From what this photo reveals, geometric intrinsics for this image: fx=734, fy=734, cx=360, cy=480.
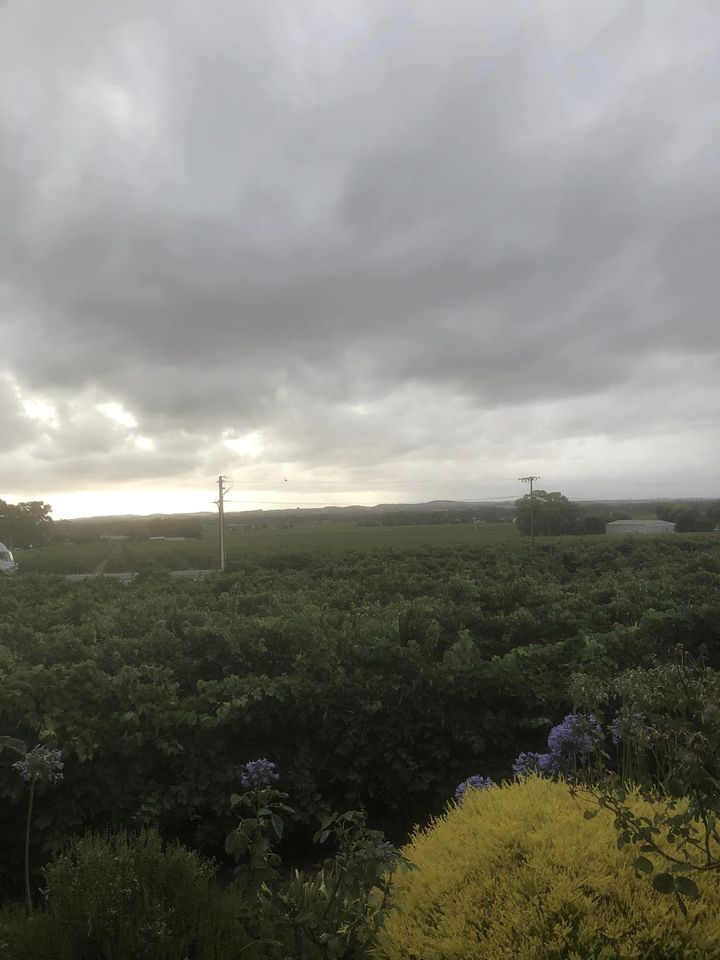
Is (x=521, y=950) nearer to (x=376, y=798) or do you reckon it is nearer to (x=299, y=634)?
(x=376, y=798)

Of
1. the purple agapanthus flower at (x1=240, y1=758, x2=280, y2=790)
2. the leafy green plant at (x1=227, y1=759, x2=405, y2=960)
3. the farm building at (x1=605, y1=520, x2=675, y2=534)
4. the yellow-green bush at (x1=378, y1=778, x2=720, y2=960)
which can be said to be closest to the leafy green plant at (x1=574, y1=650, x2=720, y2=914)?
the yellow-green bush at (x1=378, y1=778, x2=720, y2=960)

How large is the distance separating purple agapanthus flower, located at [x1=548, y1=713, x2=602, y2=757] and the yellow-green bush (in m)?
0.80

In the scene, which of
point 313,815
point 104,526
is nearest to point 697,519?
point 104,526

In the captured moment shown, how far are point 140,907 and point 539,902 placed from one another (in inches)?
49.5

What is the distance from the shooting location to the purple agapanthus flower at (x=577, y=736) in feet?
11.0

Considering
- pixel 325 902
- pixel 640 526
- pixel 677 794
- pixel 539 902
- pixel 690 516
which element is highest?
pixel 677 794

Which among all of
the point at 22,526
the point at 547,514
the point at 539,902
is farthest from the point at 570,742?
the point at 22,526

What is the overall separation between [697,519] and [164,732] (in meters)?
80.5

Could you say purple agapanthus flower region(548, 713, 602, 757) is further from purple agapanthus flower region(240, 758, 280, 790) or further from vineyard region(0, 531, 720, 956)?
purple agapanthus flower region(240, 758, 280, 790)

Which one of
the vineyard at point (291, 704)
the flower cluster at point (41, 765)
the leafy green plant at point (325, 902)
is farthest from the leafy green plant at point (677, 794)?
the flower cluster at point (41, 765)

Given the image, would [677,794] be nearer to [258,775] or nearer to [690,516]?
[258,775]

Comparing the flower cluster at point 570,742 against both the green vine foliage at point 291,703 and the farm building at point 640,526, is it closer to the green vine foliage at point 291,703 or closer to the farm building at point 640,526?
the green vine foliage at point 291,703

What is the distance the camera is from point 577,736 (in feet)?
11.2

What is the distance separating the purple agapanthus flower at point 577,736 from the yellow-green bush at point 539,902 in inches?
31.7
